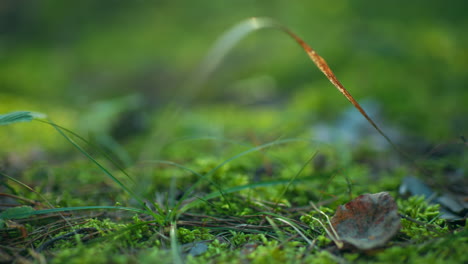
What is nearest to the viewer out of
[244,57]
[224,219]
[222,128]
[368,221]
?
[368,221]

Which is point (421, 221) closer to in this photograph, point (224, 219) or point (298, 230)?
point (298, 230)

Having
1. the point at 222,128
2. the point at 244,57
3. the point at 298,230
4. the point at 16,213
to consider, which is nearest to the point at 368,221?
the point at 298,230

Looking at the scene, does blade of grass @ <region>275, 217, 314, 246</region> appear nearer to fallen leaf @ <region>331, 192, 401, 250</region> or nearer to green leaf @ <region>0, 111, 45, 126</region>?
fallen leaf @ <region>331, 192, 401, 250</region>

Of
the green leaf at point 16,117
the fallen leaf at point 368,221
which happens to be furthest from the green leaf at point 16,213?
the fallen leaf at point 368,221

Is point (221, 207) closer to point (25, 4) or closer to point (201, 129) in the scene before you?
point (201, 129)

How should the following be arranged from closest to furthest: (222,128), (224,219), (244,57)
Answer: (224,219) → (222,128) → (244,57)

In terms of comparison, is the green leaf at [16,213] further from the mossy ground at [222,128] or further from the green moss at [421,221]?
the green moss at [421,221]

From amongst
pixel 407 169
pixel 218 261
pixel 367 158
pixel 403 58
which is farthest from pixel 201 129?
pixel 403 58
